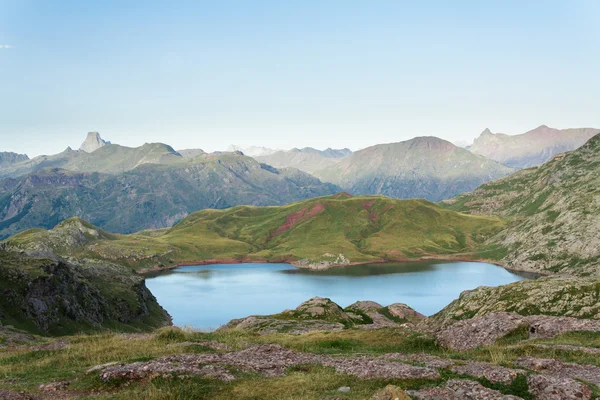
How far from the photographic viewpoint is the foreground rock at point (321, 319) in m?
70.7

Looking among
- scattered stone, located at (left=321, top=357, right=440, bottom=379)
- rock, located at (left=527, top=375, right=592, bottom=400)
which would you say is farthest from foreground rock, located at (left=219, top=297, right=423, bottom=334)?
rock, located at (left=527, top=375, right=592, bottom=400)

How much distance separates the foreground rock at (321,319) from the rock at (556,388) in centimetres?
4014

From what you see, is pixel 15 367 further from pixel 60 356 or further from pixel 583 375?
pixel 583 375

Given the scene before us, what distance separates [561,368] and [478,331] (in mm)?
12423

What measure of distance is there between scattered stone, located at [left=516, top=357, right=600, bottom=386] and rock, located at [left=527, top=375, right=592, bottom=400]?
2432 millimetres

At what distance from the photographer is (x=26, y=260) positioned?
103500mm

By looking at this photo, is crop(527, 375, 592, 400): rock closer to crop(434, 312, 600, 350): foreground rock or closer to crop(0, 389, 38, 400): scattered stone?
crop(434, 312, 600, 350): foreground rock

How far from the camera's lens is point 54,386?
2280 cm

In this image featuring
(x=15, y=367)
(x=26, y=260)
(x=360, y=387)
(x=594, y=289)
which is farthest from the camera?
(x=26, y=260)

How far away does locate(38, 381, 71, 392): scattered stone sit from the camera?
22536 millimetres

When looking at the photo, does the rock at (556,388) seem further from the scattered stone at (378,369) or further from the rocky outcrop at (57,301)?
the rocky outcrop at (57,301)

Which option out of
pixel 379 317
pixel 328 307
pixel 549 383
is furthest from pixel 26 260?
pixel 549 383

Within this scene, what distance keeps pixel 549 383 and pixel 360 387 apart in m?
8.97

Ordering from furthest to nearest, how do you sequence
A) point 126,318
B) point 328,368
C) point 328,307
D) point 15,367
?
point 126,318, point 328,307, point 15,367, point 328,368
